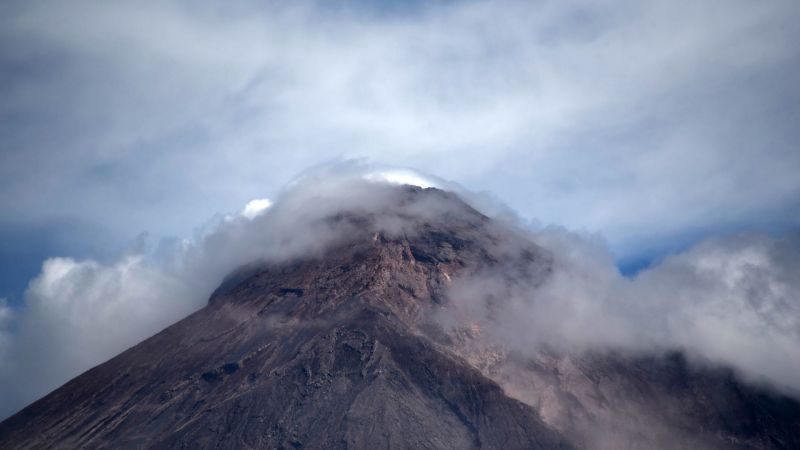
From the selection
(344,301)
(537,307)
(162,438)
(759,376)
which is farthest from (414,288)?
(759,376)

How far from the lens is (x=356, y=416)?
455 feet

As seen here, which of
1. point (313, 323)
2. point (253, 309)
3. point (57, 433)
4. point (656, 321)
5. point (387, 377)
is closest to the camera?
point (387, 377)

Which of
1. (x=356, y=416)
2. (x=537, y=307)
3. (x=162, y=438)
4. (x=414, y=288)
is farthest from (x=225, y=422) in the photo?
(x=537, y=307)

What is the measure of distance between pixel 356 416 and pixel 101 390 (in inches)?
2501

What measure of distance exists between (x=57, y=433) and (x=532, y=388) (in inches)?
3702

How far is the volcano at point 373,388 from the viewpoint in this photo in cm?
14075

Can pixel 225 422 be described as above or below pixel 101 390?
below

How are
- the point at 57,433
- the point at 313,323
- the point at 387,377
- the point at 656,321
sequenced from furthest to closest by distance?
1. the point at 656,321
2. the point at 313,323
3. the point at 57,433
4. the point at 387,377

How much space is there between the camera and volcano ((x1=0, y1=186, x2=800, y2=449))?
14075 centimetres

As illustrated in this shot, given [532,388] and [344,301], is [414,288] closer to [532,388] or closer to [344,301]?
[344,301]

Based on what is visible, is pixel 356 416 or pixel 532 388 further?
pixel 532 388

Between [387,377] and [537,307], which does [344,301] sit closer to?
[387,377]

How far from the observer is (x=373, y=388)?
477 ft

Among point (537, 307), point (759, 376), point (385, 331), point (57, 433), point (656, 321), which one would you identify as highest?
point (57, 433)
